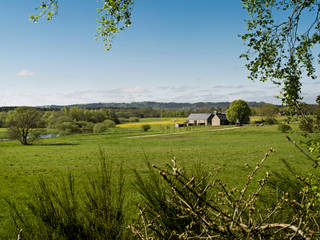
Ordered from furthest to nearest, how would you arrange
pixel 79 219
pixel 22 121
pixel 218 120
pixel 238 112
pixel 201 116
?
1. pixel 201 116
2. pixel 218 120
3. pixel 238 112
4. pixel 22 121
5. pixel 79 219

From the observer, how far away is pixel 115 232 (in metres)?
1.95

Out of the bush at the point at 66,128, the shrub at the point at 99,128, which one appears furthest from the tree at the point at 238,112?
the bush at the point at 66,128

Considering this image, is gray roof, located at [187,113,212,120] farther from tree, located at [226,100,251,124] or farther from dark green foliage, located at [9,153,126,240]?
dark green foliage, located at [9,153,126,240]

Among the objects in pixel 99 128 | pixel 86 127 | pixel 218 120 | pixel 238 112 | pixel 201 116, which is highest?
pixel 238 112

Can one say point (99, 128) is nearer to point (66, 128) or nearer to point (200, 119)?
point (66, 128)

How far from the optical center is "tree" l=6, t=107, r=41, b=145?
132 ft

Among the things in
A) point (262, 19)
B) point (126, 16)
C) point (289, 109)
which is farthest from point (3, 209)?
point (262, 19)

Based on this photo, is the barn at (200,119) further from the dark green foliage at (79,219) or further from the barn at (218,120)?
the dark green foliage at (79,219)

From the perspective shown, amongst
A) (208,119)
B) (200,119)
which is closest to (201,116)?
(200,119)

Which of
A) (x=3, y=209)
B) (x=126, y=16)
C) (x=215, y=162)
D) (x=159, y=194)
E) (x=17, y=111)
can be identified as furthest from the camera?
(x=17, y=111)

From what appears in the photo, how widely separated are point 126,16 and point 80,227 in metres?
6.48

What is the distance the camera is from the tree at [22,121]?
40.4 metres

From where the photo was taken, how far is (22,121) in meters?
40.4

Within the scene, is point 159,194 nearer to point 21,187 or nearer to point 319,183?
point 319,183
